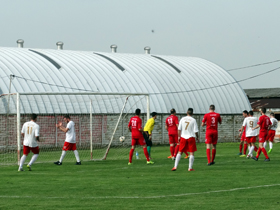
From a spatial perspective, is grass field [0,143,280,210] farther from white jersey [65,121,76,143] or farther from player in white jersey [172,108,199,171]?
white jersey [65,121,76,143]

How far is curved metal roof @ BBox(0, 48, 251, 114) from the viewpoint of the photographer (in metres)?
40.0

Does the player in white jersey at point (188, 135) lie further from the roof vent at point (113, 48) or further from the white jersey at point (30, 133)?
the roof vent at point (113, 48)

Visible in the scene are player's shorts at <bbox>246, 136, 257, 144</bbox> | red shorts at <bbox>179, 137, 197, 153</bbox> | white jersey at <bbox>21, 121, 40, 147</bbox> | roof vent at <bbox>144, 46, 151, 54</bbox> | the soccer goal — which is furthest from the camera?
roof vent at <bbox>144, 46, 151, 54</bbox>

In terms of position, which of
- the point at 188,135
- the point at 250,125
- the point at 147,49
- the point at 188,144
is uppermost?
the point at 147,49

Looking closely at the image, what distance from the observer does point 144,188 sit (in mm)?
13758

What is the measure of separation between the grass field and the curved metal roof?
1985 cm

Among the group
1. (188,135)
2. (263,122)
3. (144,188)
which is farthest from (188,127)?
(263,122)

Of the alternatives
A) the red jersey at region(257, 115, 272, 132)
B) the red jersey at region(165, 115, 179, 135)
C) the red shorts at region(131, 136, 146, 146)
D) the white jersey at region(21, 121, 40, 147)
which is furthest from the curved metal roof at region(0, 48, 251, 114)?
the red jersey at region(257, 115, 272, 132)

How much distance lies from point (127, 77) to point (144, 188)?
32.1 m

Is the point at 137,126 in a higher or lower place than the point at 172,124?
lower

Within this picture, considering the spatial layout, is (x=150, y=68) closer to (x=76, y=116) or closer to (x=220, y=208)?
(x=76, y=116)

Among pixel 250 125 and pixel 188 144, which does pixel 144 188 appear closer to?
pixel 188 144

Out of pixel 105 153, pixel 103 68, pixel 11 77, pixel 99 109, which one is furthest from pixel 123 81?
pixel 105 153

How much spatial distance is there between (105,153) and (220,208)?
16.8 meters
